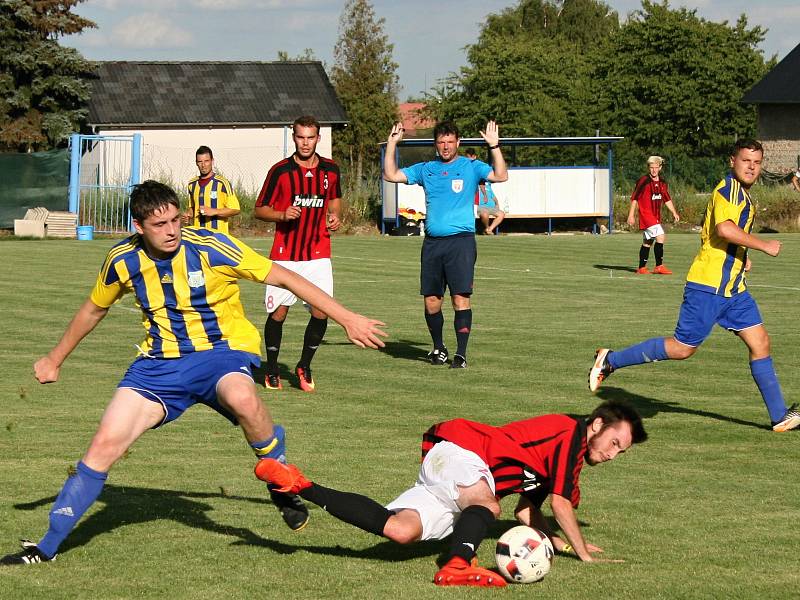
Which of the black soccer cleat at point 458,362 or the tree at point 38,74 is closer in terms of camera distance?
the black soccer cleat at point 458,362

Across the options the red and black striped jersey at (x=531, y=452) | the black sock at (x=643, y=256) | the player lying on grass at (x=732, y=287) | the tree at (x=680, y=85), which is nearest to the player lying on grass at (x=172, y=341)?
the red and black striped jersey at (x=531, y=452)

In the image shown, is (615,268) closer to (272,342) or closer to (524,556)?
(272,342)

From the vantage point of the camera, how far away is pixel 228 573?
5793mm

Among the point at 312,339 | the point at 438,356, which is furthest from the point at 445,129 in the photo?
the point at 312,339

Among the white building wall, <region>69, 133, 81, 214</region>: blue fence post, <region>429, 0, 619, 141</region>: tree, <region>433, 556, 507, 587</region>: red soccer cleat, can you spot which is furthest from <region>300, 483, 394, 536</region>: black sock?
<region>429, 0, 619, 141</region>: tree

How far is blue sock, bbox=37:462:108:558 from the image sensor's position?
5.82m

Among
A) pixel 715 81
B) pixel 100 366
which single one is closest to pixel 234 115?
pixel 715 81

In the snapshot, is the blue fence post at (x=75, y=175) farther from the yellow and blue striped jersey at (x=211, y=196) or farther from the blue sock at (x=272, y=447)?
the blue sock at (x=272, y=447)

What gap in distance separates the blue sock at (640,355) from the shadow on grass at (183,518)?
3.62 metres

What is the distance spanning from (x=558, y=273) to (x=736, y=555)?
57.3 feet

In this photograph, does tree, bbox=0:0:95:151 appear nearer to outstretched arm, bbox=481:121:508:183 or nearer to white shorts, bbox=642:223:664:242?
white shorts, bbox=642:223:664:242

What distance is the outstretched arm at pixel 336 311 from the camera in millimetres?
5754

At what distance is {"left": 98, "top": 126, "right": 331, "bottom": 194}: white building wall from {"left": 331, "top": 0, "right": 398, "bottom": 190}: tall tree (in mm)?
5751

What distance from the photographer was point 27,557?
19.2 ft
